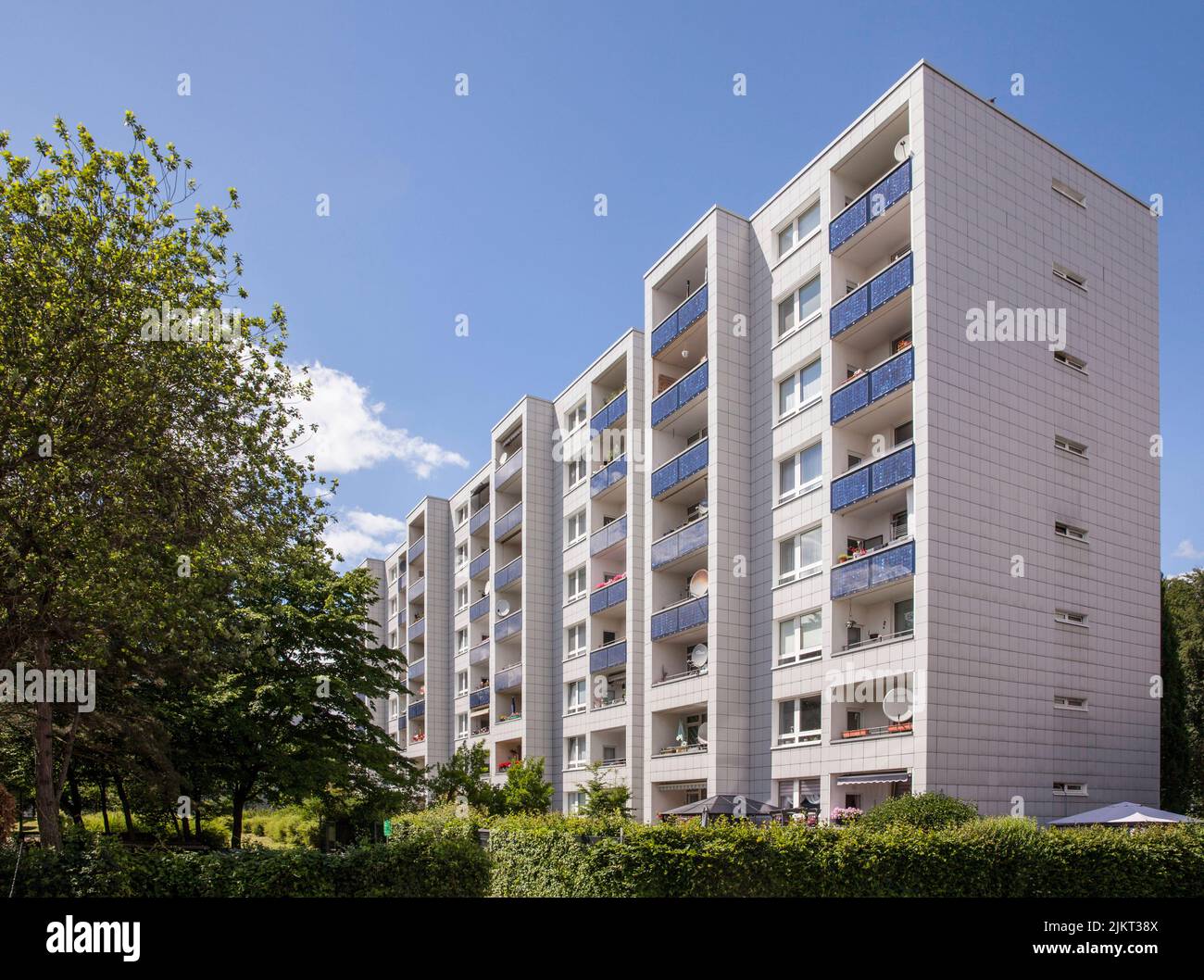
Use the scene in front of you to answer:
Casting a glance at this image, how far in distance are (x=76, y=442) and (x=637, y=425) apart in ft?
83.8

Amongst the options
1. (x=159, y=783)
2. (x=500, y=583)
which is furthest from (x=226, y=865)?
(x=500, y=583)

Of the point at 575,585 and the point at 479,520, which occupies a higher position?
the point at 479,520

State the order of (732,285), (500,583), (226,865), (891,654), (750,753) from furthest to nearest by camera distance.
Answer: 1. (500,583)
2. (732,285)
3. (750,753)
4. (891,654)
5. (226,865)

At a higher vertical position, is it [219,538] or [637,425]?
[637,425]

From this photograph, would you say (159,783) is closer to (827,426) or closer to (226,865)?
(226,865)

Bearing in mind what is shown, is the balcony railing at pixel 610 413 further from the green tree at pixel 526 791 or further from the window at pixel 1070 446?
the window at pixel 1070 446

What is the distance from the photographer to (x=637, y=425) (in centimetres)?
4078

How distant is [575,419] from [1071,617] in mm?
25949

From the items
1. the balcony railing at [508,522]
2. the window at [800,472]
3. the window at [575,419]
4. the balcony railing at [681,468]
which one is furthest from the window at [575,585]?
the window at [800,472]

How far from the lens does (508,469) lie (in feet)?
178

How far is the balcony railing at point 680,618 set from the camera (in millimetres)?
33281

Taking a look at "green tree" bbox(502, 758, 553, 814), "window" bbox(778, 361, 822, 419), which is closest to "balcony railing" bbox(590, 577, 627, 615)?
"green tree" bbox(502, 758, 553, 814)

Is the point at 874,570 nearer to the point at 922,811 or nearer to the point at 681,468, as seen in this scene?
the point at 922,811

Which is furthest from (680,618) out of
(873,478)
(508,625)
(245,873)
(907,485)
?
(245,873)
